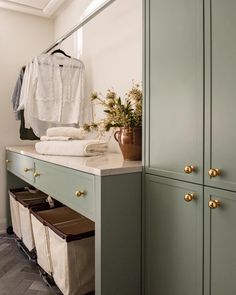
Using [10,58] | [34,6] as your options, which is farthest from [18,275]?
[34,6]

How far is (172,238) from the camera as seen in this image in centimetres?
114

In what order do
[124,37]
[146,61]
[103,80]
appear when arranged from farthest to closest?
1. [103,80]
2. [124,37]
3. [146,61]

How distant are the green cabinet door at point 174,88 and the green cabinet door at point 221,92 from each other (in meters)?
0.03

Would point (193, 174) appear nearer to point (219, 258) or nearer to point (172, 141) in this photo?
point (172, 141)

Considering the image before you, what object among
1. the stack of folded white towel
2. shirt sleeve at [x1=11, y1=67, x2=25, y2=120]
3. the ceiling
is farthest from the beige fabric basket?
the ceiling

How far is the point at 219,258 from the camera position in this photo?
3.16 feet

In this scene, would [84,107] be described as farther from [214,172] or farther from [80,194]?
[214,172]

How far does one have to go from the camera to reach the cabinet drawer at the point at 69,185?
1.26 meters

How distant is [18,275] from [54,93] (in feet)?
4.73

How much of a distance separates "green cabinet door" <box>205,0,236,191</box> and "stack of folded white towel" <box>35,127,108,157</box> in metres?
0.86

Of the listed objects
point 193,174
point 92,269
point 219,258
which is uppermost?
point 193,174

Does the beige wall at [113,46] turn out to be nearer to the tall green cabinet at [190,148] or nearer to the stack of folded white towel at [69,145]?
the stack of folded white towel at [69,145]

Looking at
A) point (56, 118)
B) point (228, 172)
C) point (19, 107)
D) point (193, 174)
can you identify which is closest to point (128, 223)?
point (193, 174)

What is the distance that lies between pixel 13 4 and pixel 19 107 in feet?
3.64
